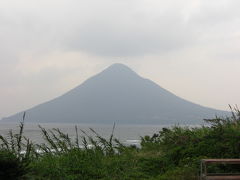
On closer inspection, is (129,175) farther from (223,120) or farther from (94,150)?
(223,120)

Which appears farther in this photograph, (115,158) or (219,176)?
(115,158)

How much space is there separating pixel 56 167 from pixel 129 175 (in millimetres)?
1493

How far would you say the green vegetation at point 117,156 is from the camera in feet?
28.4

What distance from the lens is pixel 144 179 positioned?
8781mm

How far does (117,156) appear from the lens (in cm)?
1080

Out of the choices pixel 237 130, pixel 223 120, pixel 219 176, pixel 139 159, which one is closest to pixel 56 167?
pixel 139 159

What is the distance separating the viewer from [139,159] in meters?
10.6

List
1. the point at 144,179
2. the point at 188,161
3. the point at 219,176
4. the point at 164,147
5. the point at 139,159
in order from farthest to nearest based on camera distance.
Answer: the point at 164,147
the point at 139,159
the point at 188,161
the point at 144,179
the point at 219,176

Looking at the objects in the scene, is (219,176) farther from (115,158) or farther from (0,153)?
(0,153)

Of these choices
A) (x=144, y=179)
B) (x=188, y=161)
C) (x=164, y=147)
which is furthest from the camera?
(x=164, y=147)

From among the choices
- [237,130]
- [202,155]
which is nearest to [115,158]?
[202,155]

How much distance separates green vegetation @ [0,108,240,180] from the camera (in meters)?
8.66

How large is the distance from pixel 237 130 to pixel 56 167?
432 cm

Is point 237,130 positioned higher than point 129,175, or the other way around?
point 237,130
